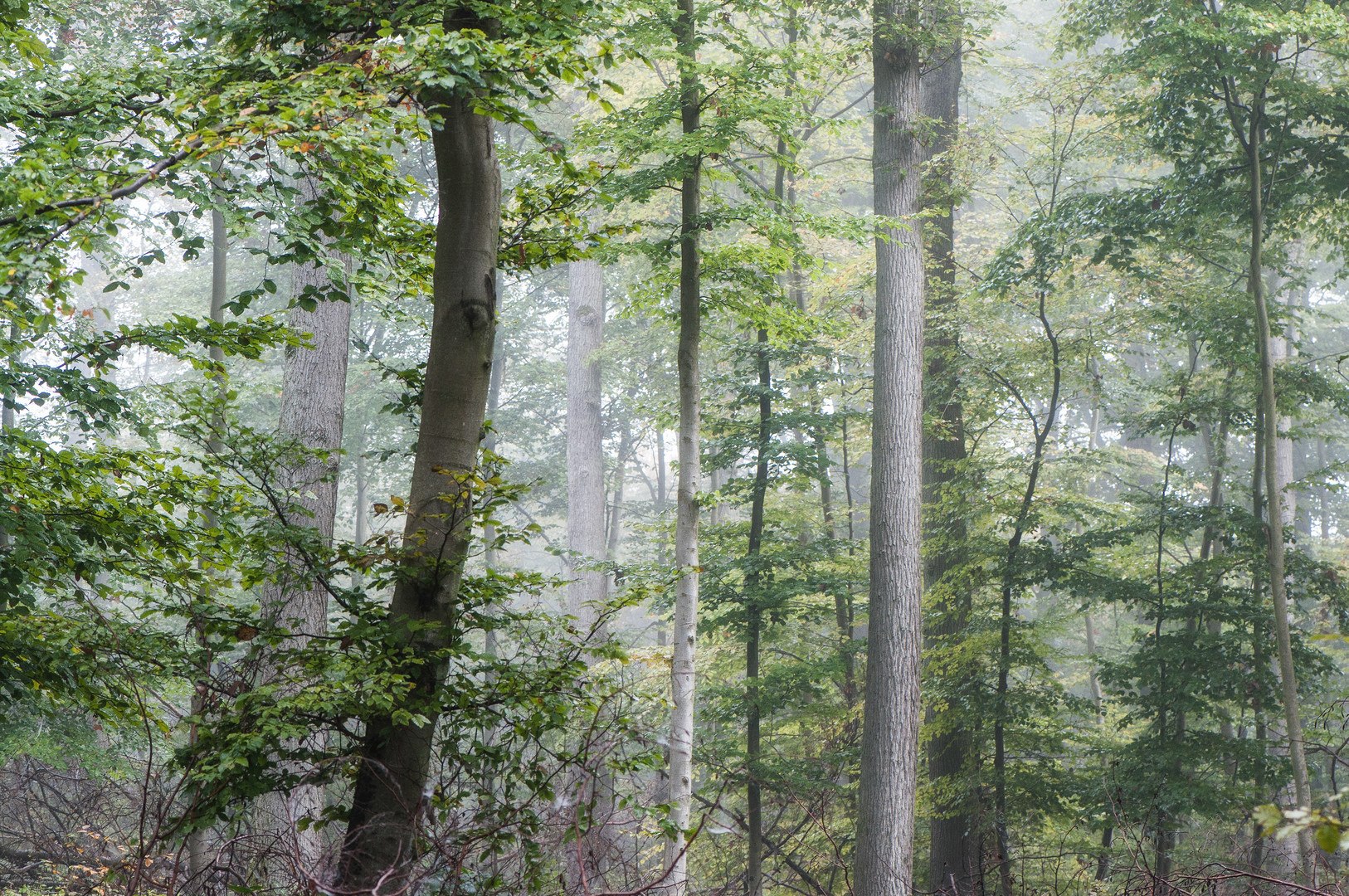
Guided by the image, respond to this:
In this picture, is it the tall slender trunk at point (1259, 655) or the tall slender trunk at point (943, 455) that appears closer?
the tall slender trunk at point (1259, 655)

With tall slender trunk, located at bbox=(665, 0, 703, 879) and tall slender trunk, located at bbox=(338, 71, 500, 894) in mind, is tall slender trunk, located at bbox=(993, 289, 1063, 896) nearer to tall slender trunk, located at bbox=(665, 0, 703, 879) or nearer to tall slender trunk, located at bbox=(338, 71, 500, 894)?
tall slender trunk, located at bbox=(665, 0, 703, 879)

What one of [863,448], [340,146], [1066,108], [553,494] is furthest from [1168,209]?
[553,494]

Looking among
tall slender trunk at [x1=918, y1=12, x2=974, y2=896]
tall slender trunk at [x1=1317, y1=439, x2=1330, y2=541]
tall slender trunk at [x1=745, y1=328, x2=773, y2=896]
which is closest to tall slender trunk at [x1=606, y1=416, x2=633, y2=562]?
tall slender trunk at [x1=918, y1=12, x2=974, y2=896]

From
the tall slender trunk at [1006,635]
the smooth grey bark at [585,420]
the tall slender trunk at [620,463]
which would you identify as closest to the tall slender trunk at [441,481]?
the tall slender trunk at [1006,635]

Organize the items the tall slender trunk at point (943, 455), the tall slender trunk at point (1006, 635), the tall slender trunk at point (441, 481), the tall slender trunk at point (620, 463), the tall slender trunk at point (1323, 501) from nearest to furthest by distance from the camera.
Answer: the tall slender trunk at point (441, 481)
the tall slender trunk at point (1006, 635)
the tall slender trunk at point (943, 455)
the tall slender trunk at point (1323, 501)
the tall slender trunk at point (620, 463)

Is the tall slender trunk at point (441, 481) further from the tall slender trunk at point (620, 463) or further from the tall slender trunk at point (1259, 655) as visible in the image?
the tall slender trunk at point (620, 463)

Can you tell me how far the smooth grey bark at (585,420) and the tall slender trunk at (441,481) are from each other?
12.7 meters

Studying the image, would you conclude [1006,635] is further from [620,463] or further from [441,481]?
[620,463]

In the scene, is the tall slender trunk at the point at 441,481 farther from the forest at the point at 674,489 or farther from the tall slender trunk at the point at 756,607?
the tall slender trunk at the point at 756,607

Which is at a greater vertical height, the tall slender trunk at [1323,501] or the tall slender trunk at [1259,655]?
the tall slender trunk at [1323,501]

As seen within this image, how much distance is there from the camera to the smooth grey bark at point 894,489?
25.3ft

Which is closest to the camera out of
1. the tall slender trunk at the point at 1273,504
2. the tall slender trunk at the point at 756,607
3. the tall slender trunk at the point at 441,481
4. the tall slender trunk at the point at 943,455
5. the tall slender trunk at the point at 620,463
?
the tall slender trunk at the point at 441,481

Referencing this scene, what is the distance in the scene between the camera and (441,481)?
3.81 m

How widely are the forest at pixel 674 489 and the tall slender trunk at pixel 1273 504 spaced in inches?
2.2
